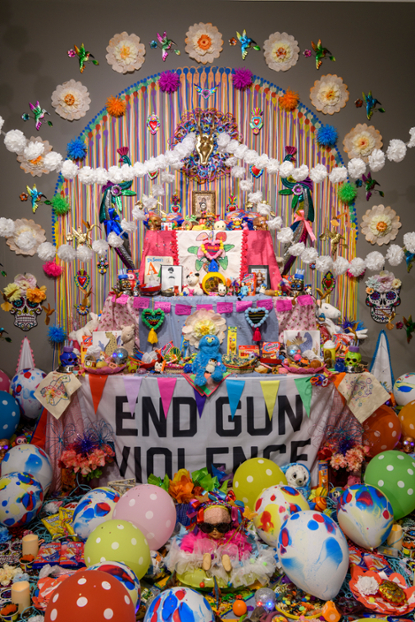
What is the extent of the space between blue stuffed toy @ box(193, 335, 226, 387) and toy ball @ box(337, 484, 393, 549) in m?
1.25

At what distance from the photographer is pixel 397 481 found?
297cm

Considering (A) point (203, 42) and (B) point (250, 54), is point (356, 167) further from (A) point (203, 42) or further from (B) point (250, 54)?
(A) point (203, 42)

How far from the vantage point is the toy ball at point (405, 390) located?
456 cm

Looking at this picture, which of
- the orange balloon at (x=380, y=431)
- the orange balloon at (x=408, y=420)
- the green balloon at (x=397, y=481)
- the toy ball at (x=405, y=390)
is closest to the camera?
the green balloon at (x=397, y=481)

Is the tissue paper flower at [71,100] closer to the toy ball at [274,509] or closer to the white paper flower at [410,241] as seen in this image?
the white paper flower at [410,241]

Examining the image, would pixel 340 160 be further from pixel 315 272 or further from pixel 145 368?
pixel 145 368

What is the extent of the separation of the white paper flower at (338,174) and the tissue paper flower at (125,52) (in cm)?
264

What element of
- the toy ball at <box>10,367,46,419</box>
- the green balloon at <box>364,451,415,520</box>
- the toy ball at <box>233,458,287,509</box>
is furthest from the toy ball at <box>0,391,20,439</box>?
the green balloon at <box>364,451,415,520</box>

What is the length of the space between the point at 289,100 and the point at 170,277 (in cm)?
271

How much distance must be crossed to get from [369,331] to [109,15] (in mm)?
4945

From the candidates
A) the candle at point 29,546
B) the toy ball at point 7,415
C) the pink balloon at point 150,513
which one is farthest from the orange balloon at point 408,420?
the toy ball at point 7,415

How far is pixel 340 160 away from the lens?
18.1 ft

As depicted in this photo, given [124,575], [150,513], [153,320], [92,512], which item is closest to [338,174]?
[153,320]

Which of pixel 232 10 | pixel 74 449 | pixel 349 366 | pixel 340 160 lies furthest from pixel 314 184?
pixel 74 449
